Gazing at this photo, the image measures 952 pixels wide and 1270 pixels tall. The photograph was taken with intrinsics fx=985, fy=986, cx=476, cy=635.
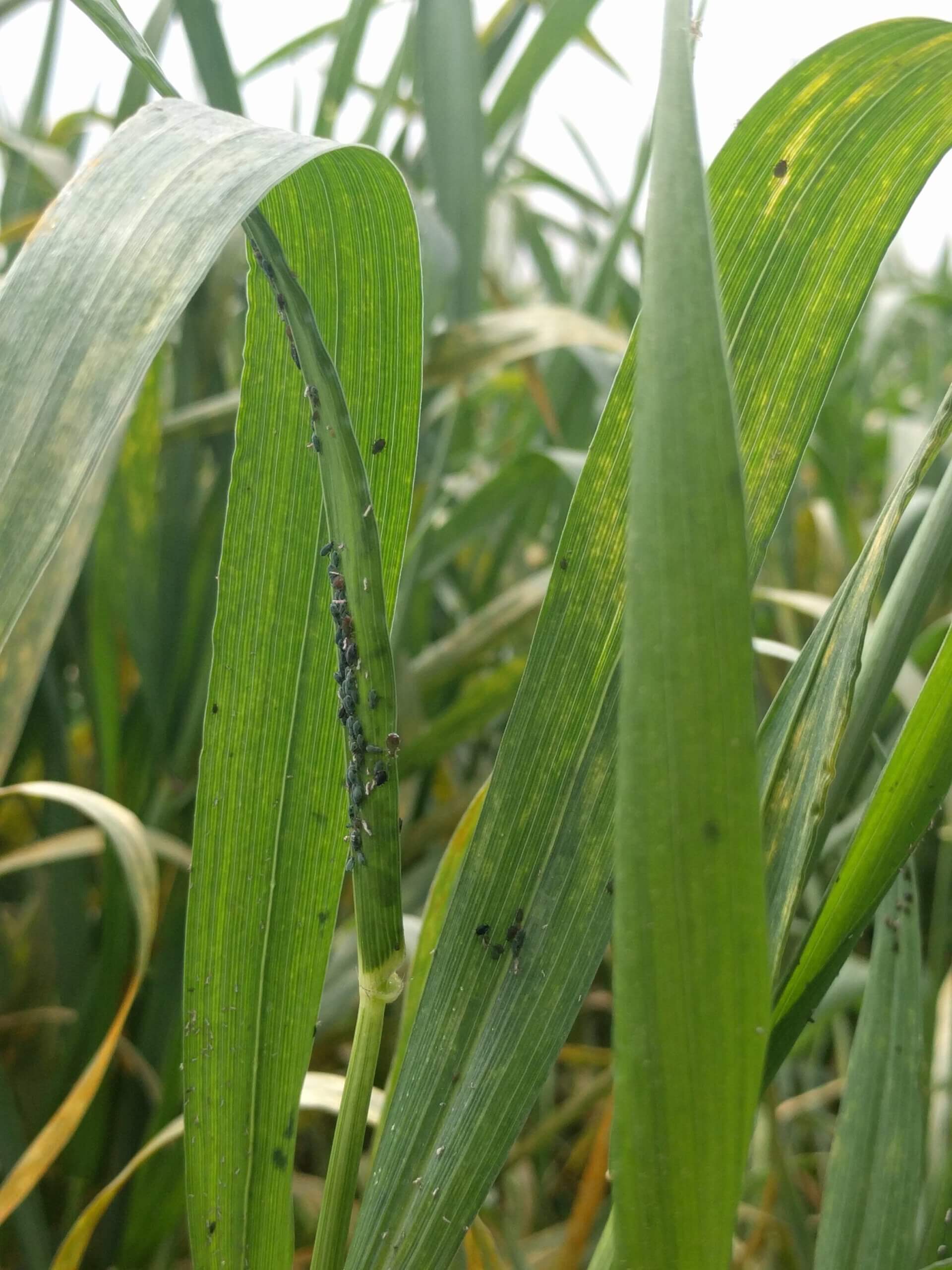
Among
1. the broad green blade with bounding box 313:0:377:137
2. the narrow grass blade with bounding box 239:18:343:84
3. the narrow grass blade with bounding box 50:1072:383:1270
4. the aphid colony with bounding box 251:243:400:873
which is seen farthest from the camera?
the narrow grass blade with bounding box 239:18:343:84

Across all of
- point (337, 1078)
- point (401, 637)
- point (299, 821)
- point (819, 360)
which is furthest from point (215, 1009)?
point (401, 637)

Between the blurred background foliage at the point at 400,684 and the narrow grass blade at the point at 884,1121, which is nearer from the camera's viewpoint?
the narrow grass blade at the point at 884,1121

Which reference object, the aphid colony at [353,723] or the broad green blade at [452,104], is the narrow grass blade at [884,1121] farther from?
the broad green blade at [452,104]

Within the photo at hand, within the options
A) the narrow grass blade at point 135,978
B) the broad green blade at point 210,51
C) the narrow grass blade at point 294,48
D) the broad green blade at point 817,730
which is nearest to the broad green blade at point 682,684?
the broad green blade at point 817,730

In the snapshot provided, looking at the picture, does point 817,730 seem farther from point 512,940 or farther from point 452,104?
point 452,104

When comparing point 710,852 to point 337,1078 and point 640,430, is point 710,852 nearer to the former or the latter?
point 640,430

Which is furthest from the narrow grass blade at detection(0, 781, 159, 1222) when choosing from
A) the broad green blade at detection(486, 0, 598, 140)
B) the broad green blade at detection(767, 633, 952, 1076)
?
the broad green blade at detection(486, 0, 598, 140)

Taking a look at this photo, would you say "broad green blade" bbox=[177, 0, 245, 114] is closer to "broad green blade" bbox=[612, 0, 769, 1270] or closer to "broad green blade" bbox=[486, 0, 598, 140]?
Answer: "broad green blade" bbox=[486, 0, 598, 140]
